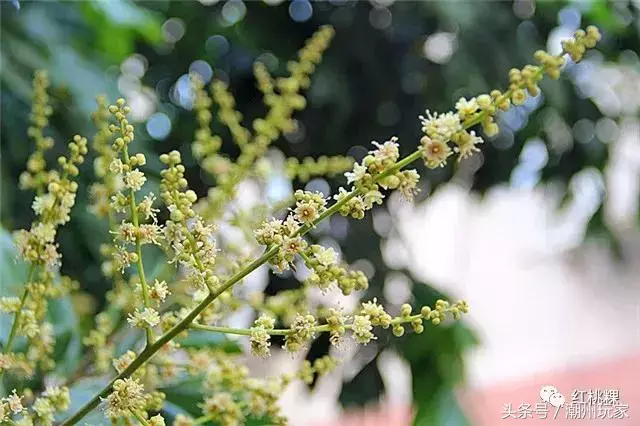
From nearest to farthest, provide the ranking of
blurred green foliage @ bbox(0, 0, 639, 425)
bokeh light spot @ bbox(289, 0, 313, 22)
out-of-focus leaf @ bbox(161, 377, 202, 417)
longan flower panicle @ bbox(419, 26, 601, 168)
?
longan flower panicle @ bbox(419, 26, 601, 168), out-of-focus leaf @ bbox(161, 377, 202, 417), blurred green foliage @ bbox(0, 0, 639, 425), bokeh light spot @ bbox(289, 0, 313, 22)

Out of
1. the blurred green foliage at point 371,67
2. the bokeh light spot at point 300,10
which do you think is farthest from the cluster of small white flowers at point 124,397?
the bokeh light spot at point 300,10

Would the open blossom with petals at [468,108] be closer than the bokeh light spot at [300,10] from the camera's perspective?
Yes

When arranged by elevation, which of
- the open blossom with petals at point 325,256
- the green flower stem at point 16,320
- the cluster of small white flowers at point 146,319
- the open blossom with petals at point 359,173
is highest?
the green flower stem at point 16,320

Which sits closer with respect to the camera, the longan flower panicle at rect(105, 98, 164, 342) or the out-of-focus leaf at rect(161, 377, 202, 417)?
the longan flower panicle at rect(105, 98, 164, 342)

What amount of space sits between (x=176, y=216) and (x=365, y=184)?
0.20 feet

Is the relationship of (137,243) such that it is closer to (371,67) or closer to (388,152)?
(388,152)

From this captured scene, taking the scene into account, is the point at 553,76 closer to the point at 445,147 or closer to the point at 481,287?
the point at 445,147

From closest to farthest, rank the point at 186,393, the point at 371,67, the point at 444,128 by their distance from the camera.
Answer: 1. the point at 444,128
2. the point at 186,393
3. the point at 371,67

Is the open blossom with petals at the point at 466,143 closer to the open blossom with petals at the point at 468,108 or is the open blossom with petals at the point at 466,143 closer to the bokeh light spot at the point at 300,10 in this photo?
the open blossom with petals at the point at 468,108

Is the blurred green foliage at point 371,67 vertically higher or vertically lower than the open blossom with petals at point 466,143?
higher

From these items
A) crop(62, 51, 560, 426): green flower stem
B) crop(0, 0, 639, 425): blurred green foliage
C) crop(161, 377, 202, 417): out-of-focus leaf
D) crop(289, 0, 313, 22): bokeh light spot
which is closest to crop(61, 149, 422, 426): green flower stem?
crop(62, 51, 560, 426): green flower stem

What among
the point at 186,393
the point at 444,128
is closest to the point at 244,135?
the point at 186,393

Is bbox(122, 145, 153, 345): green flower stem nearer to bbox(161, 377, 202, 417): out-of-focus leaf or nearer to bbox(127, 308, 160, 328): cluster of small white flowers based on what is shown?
bbox(127, 308, 160, 328): cluster of small white flowers

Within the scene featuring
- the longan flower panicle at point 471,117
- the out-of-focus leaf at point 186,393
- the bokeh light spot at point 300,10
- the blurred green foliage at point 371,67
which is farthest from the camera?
the bokeh light spot at point 300,10
